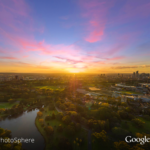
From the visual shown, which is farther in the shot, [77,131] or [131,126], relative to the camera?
[131,126]

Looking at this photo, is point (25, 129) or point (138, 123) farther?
point (25, 129)

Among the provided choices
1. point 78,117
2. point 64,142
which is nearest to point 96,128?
point 78,117

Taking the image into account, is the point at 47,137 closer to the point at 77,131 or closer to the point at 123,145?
the point at 77,131

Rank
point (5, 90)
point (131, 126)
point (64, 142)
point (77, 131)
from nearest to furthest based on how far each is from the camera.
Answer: point (64, 142) → point (77, 131) → point (131, 126) → point (5, 90)

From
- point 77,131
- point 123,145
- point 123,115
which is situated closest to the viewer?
point 123,145

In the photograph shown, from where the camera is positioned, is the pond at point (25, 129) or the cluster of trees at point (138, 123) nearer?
the pond at point (25, 129)

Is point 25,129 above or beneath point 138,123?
beneath

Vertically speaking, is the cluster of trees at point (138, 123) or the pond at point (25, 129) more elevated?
the cluster of trees at point (138, 123)

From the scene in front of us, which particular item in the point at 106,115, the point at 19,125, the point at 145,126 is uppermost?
the point at 106,115
